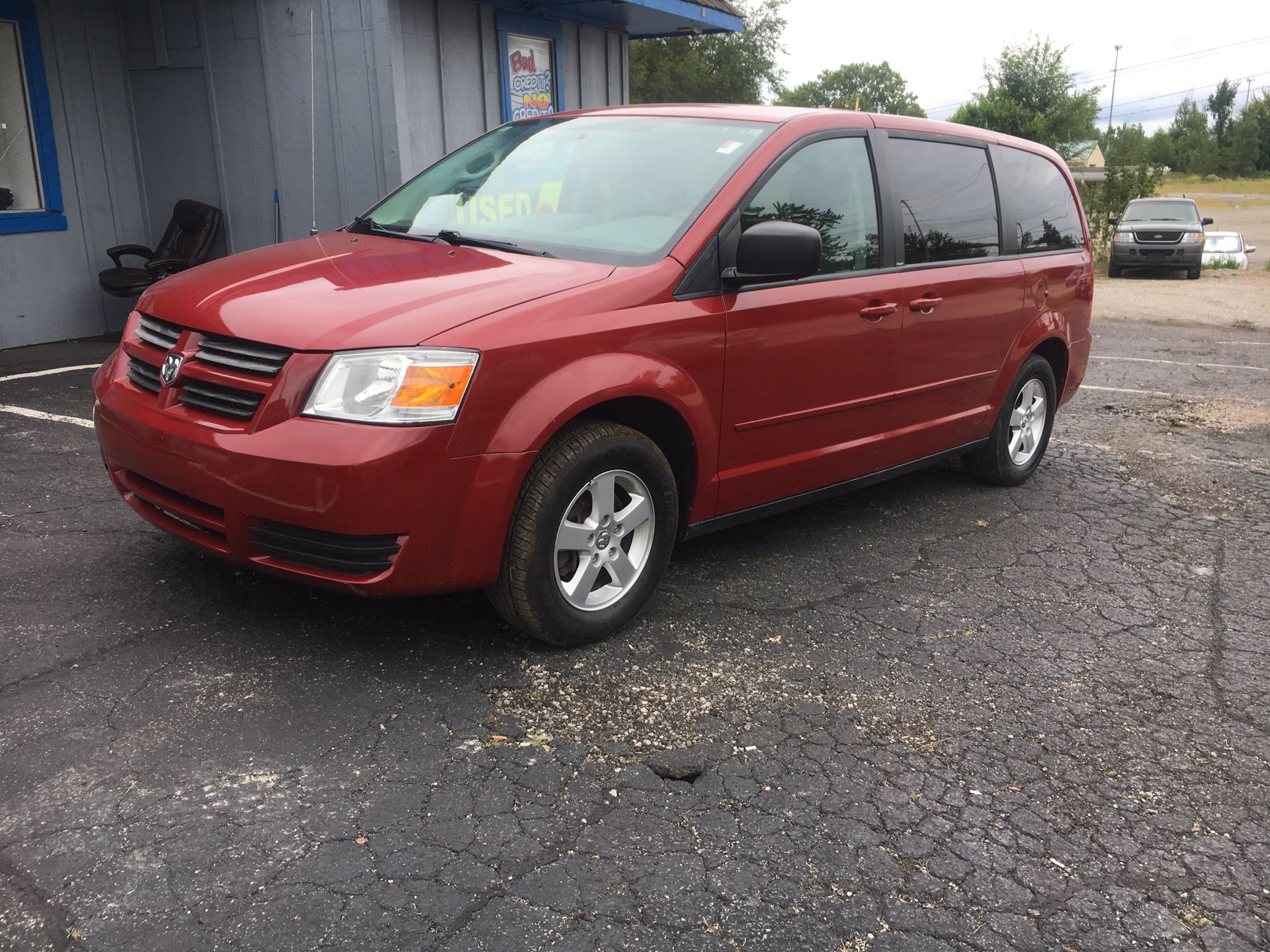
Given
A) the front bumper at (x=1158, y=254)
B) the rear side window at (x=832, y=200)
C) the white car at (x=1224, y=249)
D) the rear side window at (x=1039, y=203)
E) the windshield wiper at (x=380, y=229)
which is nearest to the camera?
the rear side window at (x=832, y=200)

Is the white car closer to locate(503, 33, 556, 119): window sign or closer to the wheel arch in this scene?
locate(503, 33, 556, 119): window sign

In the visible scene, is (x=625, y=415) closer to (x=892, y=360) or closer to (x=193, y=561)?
(x=892, y=360)

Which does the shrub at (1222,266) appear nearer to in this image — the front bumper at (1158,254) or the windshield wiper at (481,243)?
the front bumper at (1158,254)

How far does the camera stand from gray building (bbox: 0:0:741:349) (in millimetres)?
9055

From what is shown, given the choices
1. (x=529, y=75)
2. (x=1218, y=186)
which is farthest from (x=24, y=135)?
(x=1218, y=186)

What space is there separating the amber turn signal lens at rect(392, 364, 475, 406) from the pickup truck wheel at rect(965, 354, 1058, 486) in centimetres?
344

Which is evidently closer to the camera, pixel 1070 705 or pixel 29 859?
pixel 29 859

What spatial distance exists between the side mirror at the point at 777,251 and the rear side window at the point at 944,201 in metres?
1.10

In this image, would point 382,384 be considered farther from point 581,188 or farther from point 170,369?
point 581,188

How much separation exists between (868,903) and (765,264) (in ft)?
6.98

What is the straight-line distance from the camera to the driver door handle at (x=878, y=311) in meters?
4.48

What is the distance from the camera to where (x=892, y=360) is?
4.69 m

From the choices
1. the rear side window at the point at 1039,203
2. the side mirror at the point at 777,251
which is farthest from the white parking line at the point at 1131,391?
the side mirror at the point at 777,251

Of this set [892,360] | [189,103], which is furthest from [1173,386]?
[189,103]
